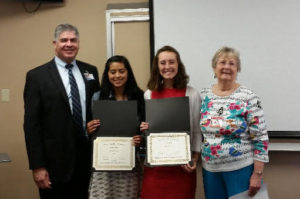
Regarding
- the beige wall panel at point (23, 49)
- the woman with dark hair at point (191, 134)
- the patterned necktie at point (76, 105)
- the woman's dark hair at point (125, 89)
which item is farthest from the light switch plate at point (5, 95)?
the woman with dark hair at point (191, 134)

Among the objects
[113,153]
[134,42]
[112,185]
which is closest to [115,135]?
[113,153]

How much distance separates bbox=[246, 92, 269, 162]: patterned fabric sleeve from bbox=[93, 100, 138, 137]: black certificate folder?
64 cm

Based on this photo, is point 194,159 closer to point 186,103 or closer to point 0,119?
point 186,103

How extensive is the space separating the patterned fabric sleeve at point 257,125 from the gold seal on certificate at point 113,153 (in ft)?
2.22

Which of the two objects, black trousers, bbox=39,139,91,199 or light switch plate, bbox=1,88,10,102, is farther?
light switch plate, bbox=1,88,10,102

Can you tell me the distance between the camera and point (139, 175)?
1837 millimetres

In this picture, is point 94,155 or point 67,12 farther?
point 67,12

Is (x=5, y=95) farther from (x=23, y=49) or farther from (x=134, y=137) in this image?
(x=134, y=137)

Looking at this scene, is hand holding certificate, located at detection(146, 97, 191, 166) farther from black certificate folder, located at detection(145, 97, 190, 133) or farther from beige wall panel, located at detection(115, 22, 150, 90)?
beige wall panel, located at detection(115, 22, 150, 90)

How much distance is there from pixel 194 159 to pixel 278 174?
3.39 feet

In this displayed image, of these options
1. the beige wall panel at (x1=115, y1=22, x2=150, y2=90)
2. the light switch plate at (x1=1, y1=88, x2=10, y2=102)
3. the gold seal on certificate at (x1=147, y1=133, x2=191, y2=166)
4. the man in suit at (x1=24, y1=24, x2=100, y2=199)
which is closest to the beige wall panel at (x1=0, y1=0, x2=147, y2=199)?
the light switch plate at (x1=1, y1=88, x2=10, y2=102)

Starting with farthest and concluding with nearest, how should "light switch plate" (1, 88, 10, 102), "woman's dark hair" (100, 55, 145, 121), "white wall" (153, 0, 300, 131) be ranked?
1. "light switch plate" (1, 88, 10, 102)
2. "white wall" (153, 0, 300, 131)
3. "woman's dark hair" (100, 55, 145, 121)

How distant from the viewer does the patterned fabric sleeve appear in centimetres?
163

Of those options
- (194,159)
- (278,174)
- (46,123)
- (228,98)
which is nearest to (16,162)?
(46,123)
